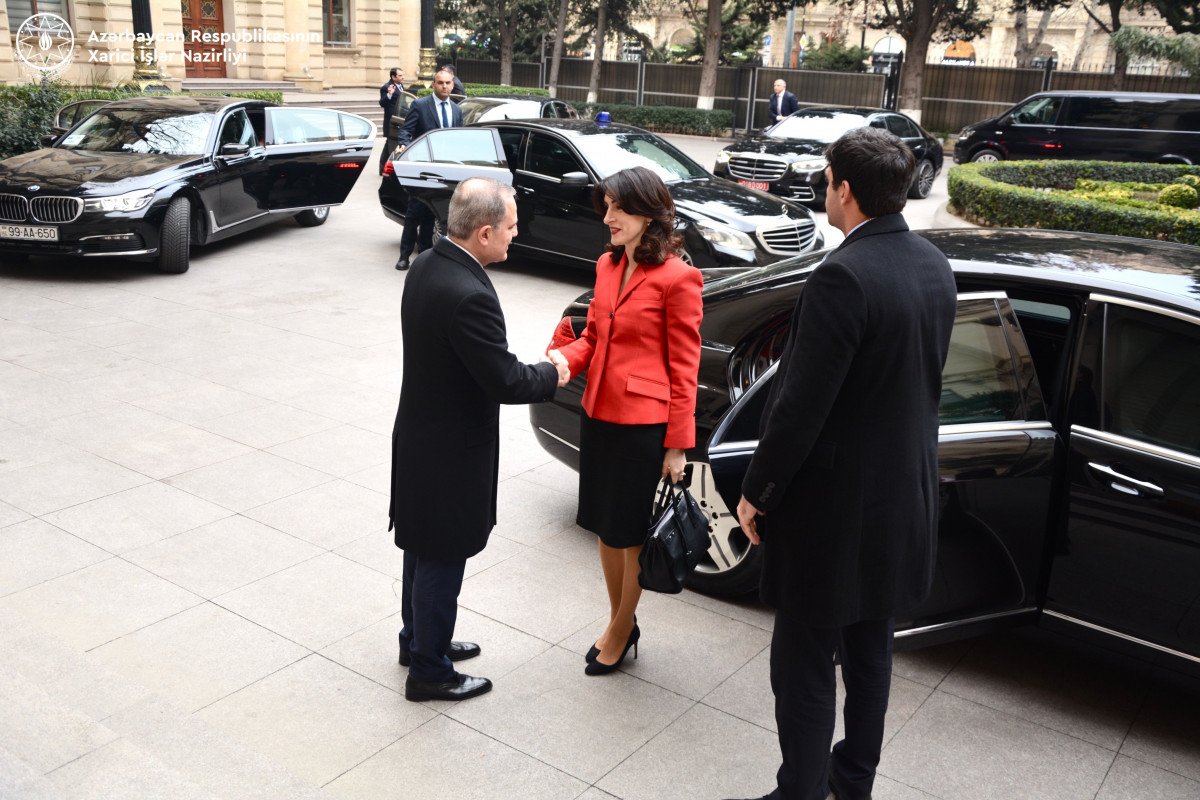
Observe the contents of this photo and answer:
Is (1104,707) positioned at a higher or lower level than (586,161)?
lower

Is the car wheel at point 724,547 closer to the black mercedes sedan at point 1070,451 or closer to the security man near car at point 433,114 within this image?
the black mercedes sedan at point 1070,451

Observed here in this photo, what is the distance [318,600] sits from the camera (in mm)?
4473

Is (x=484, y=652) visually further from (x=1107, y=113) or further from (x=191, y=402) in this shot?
(x=1107, y=113)

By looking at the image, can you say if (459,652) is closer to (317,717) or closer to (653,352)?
(317,717)

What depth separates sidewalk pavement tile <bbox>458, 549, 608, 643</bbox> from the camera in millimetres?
4367

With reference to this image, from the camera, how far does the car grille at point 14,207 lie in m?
10.0

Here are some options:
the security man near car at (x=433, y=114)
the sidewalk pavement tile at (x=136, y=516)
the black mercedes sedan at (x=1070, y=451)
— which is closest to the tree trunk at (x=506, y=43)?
the security man near car at (x=433, y=114)

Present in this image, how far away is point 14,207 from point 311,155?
3.53 m

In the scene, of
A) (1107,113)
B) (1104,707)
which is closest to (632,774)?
(1104,707)

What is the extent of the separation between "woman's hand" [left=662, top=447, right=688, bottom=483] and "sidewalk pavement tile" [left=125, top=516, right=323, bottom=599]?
1.96m

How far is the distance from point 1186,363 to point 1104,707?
125 cm

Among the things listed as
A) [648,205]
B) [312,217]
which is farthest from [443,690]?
[312,217]

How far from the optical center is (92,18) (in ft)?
Result: 83.8

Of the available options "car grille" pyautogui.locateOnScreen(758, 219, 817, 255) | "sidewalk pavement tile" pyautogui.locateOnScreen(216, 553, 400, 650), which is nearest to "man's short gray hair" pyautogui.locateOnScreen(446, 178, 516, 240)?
"sidewalk pavement tile" pyautogui.locateOnScreen(216, 553, 400, 650)
